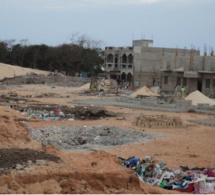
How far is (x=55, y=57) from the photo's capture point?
68.5m

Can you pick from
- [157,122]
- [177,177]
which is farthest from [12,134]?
[157,122]

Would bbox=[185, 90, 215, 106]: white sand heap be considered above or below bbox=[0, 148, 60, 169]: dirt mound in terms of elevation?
above

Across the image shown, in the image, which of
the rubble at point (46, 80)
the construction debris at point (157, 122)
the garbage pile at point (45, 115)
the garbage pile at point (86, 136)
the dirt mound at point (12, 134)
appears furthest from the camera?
the rubble at point (46, 80)

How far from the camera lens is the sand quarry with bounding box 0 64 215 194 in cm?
721

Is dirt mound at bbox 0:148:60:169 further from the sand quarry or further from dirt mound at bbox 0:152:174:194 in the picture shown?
dirt mound at bbox 0:152:174:194

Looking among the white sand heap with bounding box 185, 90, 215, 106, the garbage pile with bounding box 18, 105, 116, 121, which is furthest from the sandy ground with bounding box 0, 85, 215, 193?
the white sand heap with bounding box 185, 90, 215, 106

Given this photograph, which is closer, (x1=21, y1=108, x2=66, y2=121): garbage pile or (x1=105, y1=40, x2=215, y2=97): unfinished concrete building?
(x1=21, y1=108, x2=66, y2=121): garbage pile

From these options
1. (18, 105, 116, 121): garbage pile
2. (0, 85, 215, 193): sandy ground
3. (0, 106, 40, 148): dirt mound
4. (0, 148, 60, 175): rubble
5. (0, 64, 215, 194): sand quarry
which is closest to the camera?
(0, 85, 215, 193): sandy ground

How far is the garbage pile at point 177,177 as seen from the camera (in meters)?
8.90

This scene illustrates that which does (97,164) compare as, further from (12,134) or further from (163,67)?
(163,67)

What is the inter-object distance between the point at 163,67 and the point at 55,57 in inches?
1246

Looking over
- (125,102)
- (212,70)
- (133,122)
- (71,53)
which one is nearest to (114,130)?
(133,122)

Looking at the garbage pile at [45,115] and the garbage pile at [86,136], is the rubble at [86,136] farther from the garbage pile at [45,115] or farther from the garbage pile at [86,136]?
the garbage pile at [45,115]

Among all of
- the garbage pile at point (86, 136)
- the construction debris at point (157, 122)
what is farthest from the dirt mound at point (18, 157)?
the construction debris at point (157, 122)
